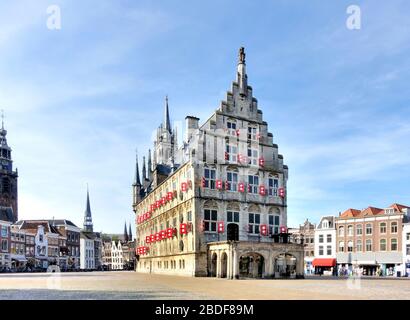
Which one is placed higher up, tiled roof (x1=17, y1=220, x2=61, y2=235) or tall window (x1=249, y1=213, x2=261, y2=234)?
tall window (x1=249, y1=213, x2=261, y2=234)

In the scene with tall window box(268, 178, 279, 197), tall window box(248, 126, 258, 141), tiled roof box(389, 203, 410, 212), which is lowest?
tiled roof box(389, 203, 410, 212)

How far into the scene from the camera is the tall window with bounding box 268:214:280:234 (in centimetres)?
4641

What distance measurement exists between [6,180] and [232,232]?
3830 inches

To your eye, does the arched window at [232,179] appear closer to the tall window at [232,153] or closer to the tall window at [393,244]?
the tall window at [232,153]

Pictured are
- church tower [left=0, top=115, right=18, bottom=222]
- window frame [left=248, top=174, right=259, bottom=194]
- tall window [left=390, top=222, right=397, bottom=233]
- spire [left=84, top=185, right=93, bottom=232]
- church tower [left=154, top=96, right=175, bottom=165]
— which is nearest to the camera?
window frame [left=248, top=174, right=259, bottom=194]

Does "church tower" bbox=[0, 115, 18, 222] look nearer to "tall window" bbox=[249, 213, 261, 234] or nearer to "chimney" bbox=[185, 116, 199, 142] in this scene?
"chimney" bbox=[185, 116, 199, 142]

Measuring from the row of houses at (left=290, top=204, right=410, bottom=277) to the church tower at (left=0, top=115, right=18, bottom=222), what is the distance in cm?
8254

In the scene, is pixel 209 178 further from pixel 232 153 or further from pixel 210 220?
pixel 210 220

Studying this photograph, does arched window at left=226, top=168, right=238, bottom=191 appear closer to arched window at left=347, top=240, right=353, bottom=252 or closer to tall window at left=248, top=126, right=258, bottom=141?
tall window at left=248, top=126, right=258, bottom=141

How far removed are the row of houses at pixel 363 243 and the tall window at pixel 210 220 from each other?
64.6ft

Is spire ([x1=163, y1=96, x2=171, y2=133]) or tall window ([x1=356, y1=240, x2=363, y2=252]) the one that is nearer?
tall window ([x1=356, y1=240, x2=363, y2=252])

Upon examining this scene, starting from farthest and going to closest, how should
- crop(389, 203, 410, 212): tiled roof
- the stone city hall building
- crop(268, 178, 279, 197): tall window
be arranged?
crop(389, 203, 410, 212): tiled roof < crop(268, 178, 279, 197): tall window < the stone city hall building

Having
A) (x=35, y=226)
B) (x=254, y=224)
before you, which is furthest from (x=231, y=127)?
(x=35, y=226)

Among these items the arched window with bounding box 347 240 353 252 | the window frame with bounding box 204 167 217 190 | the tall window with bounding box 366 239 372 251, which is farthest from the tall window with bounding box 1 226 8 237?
the tall window with bounding box 366 239 372 251
